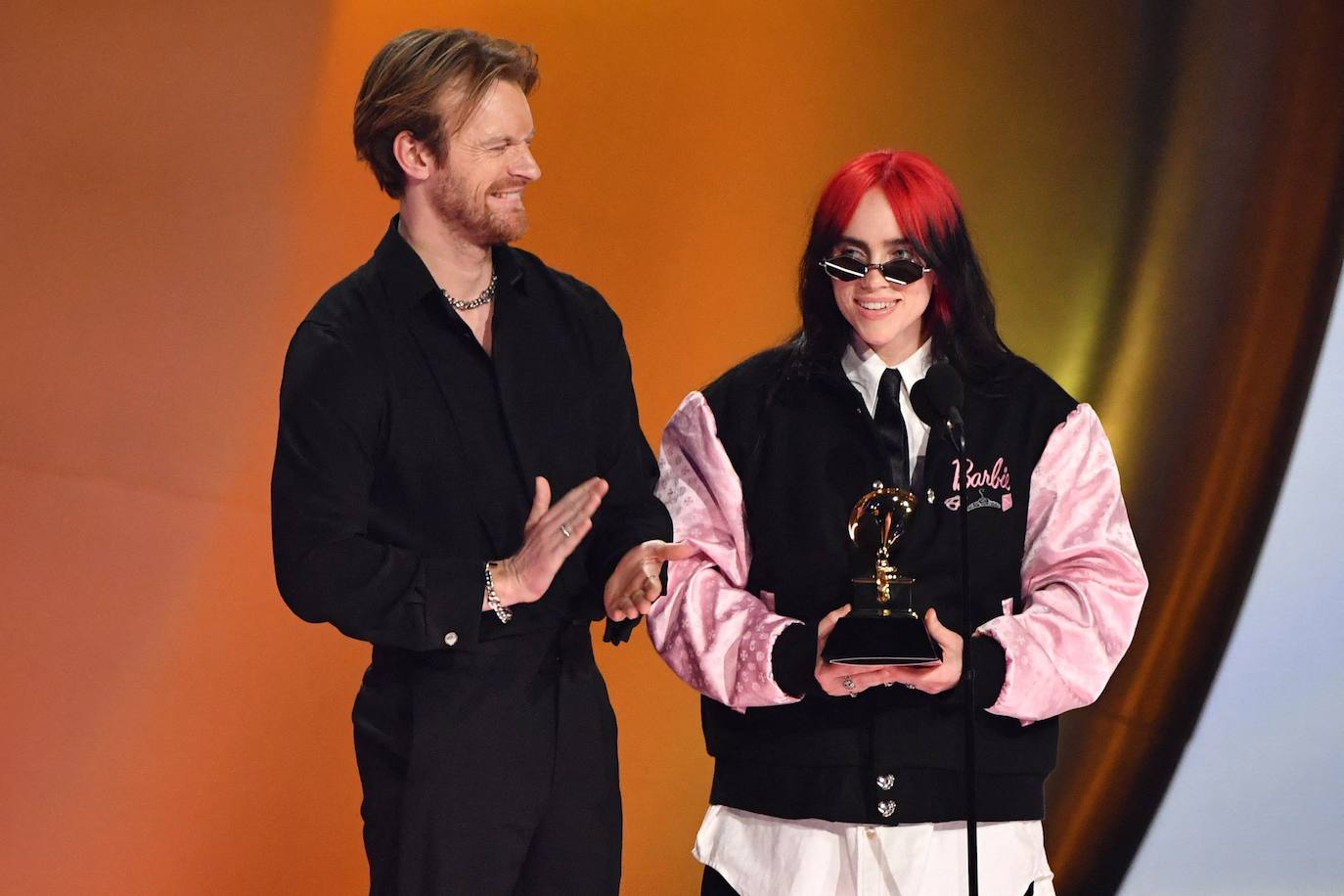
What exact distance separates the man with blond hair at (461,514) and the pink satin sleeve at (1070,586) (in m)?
0.58

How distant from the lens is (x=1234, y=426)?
13.3ft

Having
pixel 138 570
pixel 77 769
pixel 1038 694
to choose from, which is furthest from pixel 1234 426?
pixel 77 769

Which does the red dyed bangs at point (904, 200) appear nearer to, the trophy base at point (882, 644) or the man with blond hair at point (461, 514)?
the man with blond hair at point (461, 514)

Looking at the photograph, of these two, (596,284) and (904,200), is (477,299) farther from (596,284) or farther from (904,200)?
(596,284)

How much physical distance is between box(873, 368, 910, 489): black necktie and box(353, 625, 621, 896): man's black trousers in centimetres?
61

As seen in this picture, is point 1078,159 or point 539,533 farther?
point 1078,159

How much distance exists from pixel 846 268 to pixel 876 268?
52 mm

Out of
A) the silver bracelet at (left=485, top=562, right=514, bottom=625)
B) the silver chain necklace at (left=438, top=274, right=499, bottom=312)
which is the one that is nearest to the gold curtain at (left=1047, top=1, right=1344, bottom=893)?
the silver chain necklace at (left=438, top=274, right=499, bottom=312)

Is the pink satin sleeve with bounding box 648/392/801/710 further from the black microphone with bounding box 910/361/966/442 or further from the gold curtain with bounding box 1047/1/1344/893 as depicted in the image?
the gold curtain with bounding box 1047/1/1344/893

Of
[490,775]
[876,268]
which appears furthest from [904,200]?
[490,775]

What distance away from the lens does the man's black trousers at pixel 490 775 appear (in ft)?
8.10

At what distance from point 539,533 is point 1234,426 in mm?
2345

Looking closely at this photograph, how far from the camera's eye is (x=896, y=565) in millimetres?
2500

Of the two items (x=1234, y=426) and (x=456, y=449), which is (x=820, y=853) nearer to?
(x=456, y=449)
